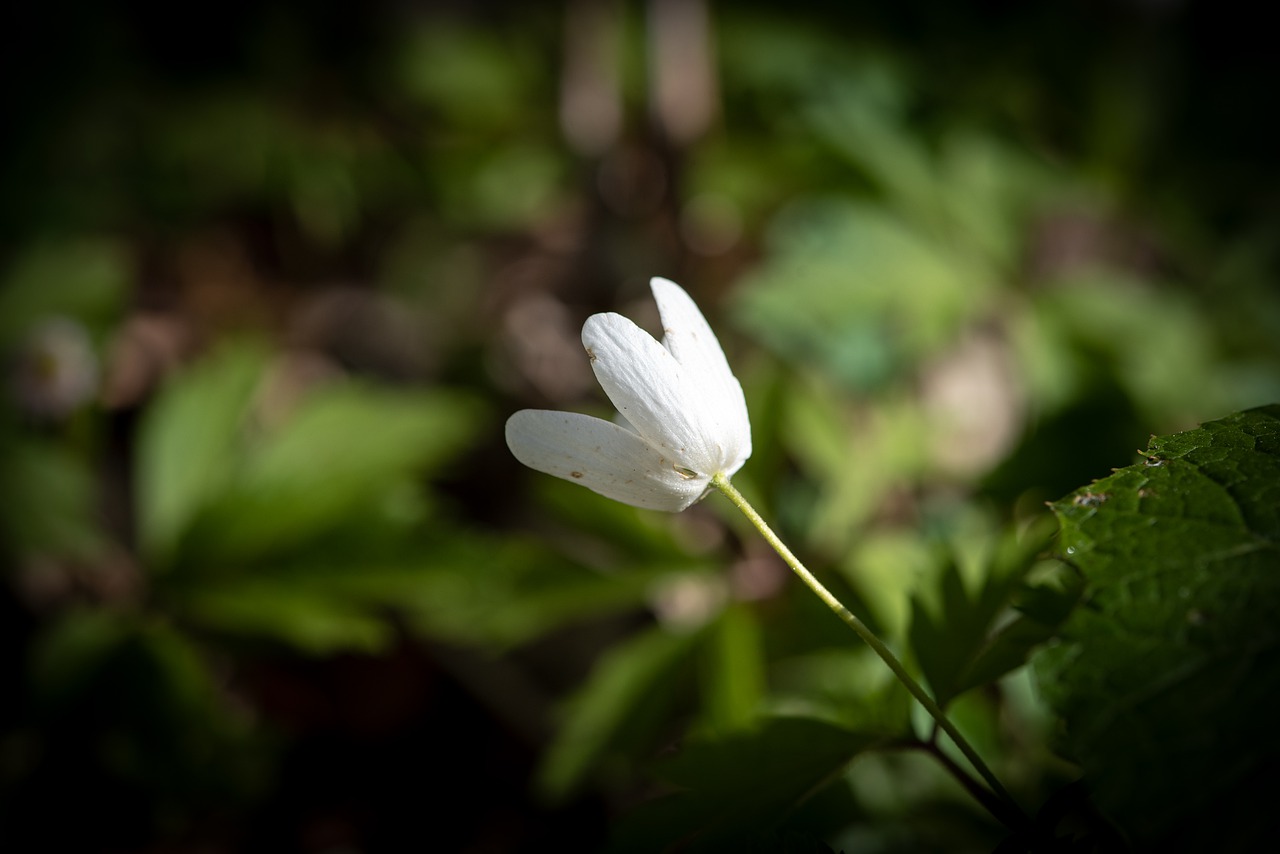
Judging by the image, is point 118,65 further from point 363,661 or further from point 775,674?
point 775,674

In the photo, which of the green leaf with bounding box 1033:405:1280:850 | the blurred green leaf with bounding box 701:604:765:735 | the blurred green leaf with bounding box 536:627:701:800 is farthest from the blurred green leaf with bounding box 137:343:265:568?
the green leaf with bounding box 1033:405:1280:850

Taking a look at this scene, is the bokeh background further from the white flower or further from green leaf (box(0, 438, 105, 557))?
the white flower

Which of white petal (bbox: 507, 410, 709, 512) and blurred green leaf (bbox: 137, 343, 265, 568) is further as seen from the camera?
blurred green leaf (bbox: 137, 343, 265, 568)

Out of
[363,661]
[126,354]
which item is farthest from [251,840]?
[126,354]

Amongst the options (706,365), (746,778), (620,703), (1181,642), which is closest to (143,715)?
(620,703)

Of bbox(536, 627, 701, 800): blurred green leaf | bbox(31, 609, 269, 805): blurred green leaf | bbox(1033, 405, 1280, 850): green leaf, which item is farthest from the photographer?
bbox(31, 609, 269, 805): blurred green leaf

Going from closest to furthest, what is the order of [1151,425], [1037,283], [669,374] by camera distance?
[669,374], [1151,425], [1037,283]

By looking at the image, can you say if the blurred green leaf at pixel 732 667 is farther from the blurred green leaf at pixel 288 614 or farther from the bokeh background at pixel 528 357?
the blurred green leaf at pixel 288 614

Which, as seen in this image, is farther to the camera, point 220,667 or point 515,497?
point 515,497

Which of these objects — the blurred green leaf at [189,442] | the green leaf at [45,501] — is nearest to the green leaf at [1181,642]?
the blurred green leaf at [189,442]
